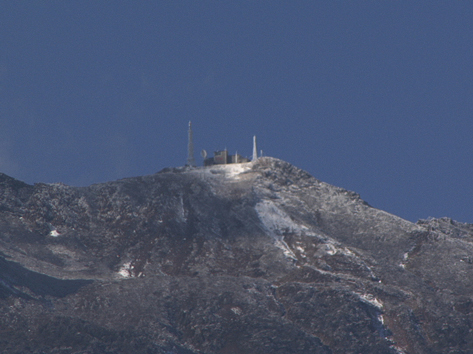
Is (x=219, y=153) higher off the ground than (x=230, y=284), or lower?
higher

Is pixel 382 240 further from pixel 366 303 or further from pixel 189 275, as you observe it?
pixel 189 275

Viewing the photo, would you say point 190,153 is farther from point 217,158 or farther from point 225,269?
point 225,269

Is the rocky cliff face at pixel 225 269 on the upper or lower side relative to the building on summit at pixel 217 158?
lower

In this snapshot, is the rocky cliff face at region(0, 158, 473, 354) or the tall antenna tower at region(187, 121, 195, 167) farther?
the tall antenna tower at region(187, 121, 195, 167)

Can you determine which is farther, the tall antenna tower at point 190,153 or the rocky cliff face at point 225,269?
the tall antenna tower at point 190,153

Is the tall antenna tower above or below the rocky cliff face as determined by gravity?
above

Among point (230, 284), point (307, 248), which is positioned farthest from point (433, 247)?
point (230, 284)

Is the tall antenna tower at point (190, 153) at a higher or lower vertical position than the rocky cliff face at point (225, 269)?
higher

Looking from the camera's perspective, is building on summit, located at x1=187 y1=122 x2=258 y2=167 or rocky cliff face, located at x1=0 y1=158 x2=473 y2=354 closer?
rocky cliff face, located at x1=0 y1=158 x2=473 y2=354
